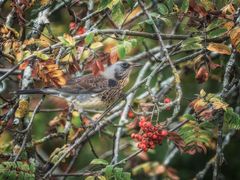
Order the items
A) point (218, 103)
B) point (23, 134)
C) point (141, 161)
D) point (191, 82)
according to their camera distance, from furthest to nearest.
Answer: point (141, 161), point (191, 82), point (23, 134), point (218, 103)

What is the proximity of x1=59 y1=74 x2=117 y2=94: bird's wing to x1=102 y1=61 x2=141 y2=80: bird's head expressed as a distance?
0.08 meters

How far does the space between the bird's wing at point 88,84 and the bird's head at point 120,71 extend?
0.08 metres

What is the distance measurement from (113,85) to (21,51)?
5.82 feet

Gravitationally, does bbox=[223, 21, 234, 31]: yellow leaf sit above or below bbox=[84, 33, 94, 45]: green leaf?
below

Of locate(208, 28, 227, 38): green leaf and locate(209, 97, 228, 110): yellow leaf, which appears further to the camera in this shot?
locate(208, 28, 227, 38): green leaf

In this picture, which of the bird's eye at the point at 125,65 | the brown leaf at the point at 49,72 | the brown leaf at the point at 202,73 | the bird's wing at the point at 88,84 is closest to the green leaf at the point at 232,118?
Result: the brown leaf at the point at 202,73

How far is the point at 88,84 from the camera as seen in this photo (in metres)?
5.75

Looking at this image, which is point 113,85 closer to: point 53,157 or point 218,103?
point 53,157

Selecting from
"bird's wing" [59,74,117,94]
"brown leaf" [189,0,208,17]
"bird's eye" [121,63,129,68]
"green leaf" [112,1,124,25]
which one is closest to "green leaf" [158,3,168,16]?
"brown leaf" [189,0,208,17]

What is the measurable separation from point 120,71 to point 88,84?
0.38 metres

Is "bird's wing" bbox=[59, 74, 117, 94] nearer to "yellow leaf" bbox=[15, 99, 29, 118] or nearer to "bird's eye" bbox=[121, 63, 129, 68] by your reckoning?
"bird's eye" bbox=[121, 63, 129, 68]

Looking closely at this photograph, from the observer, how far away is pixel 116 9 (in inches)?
159

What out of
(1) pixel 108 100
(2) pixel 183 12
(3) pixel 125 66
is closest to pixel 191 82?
(3) pixel 125 66

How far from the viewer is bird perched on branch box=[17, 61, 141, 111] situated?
17.8 feet
